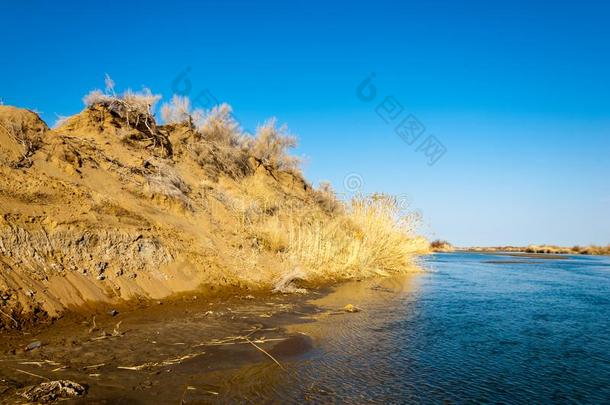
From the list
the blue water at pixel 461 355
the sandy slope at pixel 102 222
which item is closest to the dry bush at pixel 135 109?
the sandy slope at pixel 102 222

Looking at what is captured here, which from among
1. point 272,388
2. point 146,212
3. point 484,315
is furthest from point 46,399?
point 484,315

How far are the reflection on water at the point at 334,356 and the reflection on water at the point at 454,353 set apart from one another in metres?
0.02

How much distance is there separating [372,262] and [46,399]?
1113 centimetres

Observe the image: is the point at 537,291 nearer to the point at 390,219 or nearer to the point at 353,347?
the point at 390,219

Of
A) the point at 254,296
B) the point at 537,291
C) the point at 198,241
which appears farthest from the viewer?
the point at 537,291

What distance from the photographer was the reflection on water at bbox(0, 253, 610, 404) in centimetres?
340

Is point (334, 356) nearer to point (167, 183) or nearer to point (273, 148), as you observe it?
point (167, 183)

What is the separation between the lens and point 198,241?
28.5ft

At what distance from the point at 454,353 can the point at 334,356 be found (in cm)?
142

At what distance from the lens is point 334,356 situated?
14.6 feet

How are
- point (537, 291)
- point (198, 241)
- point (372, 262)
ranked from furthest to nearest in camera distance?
point (372, 262) < point (537, 291) < point (198, 241)

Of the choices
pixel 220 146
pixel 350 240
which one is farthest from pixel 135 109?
pixel 350 240

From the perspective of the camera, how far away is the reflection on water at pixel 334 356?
340 cm

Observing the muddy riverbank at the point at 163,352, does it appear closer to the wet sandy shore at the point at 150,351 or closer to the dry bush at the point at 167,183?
the wet sandy shore at the point at 150,351
